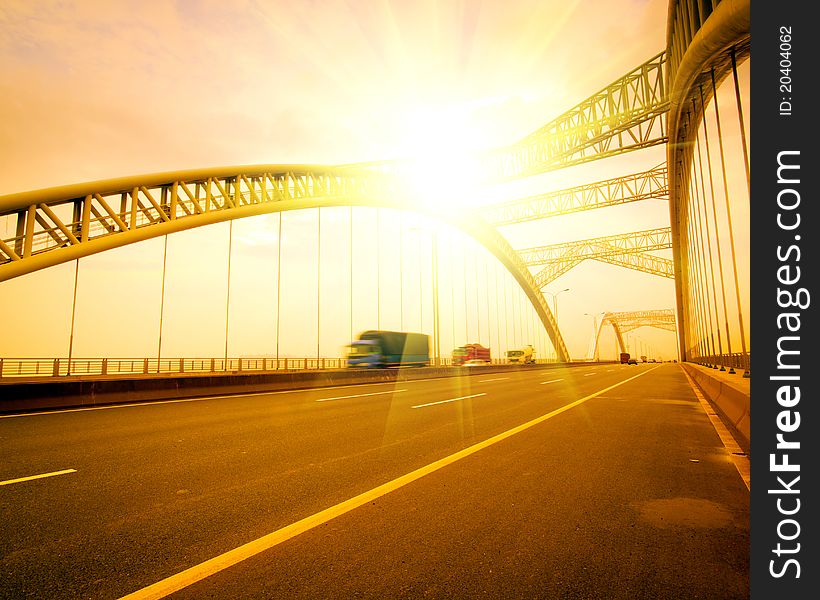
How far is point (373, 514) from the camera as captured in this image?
3660 millimetres

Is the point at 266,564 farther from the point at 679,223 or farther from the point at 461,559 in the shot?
the point at 679,223

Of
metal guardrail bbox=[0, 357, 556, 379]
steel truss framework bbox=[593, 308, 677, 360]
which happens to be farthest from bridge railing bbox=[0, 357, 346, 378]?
steel truss framework bbox=[593, 308, 677, 360]

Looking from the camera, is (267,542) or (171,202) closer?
(267,542)

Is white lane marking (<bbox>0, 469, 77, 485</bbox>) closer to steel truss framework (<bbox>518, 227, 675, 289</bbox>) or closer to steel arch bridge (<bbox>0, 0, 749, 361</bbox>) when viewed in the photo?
steel arch bridge (<bbox>0, 0, 749, 361</bbox>)

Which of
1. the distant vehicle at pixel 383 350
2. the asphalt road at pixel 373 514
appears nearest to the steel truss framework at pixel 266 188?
the distant vehicle at pixel 383 350

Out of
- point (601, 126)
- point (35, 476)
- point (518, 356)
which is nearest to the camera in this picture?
point (35, 476)

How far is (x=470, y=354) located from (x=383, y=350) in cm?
A: 2465

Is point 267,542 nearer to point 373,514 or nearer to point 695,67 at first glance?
point 373,514

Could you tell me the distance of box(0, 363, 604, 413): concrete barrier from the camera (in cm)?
1117

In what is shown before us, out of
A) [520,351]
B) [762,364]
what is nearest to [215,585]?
[762,364]

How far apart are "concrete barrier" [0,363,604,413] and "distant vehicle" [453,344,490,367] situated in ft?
111

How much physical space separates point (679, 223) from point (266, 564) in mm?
48040

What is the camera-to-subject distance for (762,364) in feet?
11.7

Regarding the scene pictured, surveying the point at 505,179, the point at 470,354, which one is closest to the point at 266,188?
the point at 505,179
